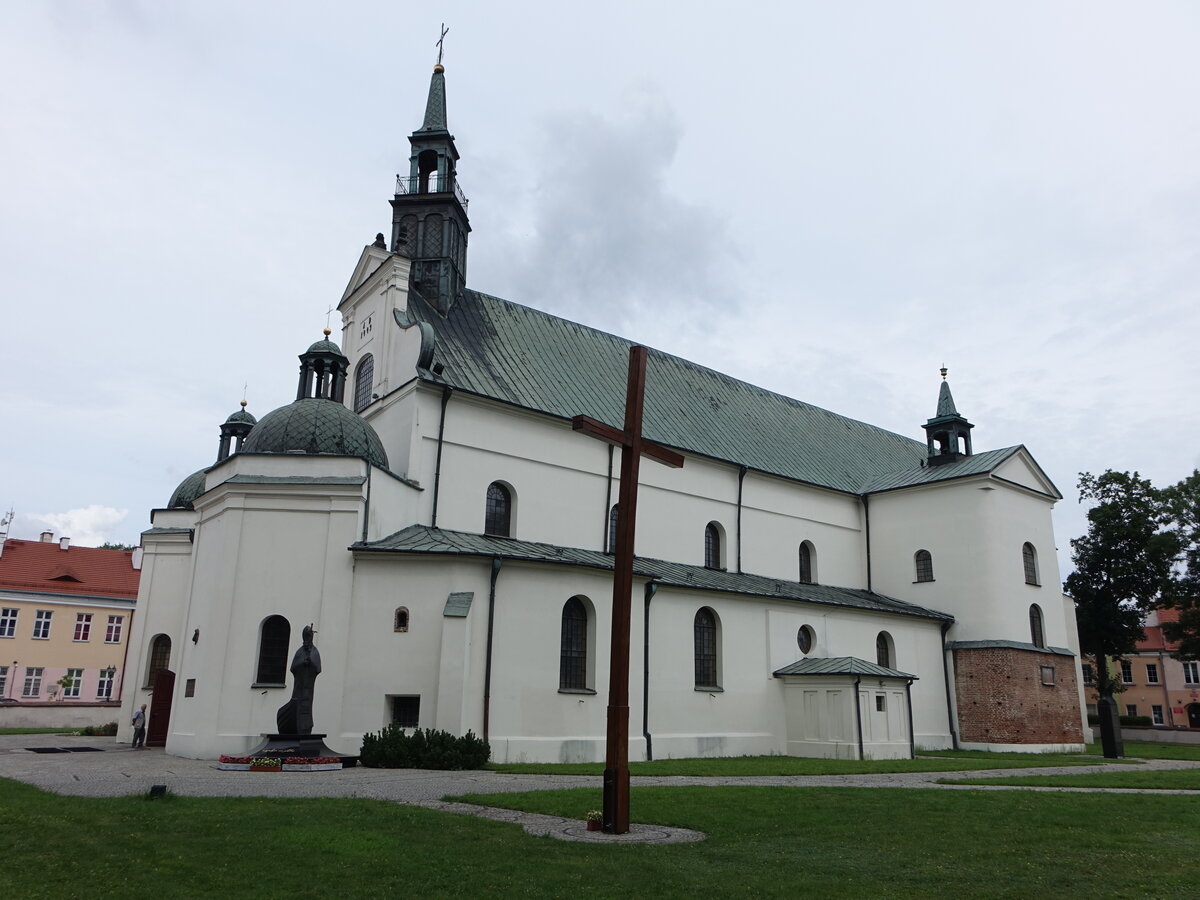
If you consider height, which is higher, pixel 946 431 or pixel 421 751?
pixel 946 431

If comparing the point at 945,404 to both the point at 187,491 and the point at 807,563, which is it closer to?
the point at 807,563

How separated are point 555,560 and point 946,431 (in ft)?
71.5

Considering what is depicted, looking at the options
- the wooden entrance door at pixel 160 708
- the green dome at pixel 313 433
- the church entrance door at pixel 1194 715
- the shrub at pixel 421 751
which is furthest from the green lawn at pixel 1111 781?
the church entrance door at pixel 1194 715

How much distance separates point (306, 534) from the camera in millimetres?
21828

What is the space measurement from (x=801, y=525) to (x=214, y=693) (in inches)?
830

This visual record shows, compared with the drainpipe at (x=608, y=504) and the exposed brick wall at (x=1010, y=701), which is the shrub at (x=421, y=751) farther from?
the exposed brick wall at (x=1010, y=701)

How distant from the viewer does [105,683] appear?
51.7 meters

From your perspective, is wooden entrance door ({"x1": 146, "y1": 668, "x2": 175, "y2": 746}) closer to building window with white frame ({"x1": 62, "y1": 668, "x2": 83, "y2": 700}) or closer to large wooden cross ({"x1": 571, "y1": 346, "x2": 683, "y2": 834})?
large wooden cross ({"x1": 571, "y1": 346, "x2": 683, "y2": 834})

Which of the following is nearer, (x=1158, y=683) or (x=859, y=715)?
(x=859, y=715)

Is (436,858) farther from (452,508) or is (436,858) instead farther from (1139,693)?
(1139,693)

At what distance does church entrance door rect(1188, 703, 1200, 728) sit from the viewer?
60719 millimetres

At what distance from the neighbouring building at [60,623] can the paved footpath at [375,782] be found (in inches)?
1260

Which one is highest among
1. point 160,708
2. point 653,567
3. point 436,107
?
point 436,107

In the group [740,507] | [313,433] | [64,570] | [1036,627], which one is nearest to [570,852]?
[313,433]
